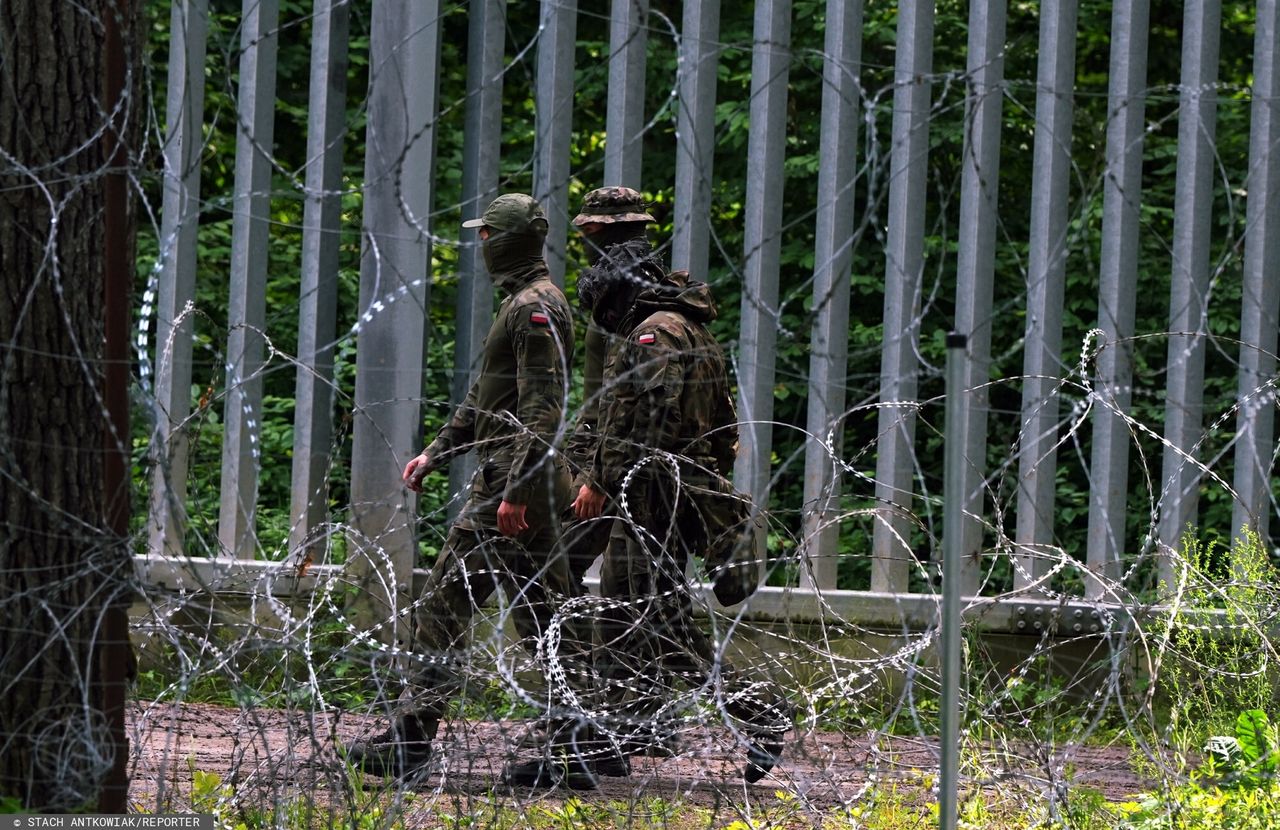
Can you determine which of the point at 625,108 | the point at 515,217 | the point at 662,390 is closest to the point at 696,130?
the point at 625,108

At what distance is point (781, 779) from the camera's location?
4.37 m

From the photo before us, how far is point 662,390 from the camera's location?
15.5 ft

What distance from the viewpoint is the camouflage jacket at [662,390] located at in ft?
15.4

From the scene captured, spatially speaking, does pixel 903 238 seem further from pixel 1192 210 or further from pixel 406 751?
pixel 406 751

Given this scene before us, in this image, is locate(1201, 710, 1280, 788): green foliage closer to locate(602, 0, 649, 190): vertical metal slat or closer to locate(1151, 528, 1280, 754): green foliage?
locate(1151, 528, 1280, 754): green foliage

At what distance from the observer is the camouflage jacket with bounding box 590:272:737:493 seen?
15.4 feet

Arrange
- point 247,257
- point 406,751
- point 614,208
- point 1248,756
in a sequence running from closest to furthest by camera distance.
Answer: point 1248,756 < point 406,751 < point 614,208 < point 247,257

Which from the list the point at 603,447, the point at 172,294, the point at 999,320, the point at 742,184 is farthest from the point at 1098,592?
the point at 172,294

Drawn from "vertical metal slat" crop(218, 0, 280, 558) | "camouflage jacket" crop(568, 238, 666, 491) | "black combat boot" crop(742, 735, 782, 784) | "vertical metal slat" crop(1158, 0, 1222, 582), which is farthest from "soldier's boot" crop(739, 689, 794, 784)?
"vertical metal slat" crop(218, 0, 280, 558)

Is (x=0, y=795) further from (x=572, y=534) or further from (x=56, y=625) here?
(x=572, y=534)

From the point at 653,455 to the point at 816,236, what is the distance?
166 cm

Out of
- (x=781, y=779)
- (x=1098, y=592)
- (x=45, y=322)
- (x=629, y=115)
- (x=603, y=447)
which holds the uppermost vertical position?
(x=629, y=115)

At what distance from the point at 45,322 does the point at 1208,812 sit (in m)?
3.13

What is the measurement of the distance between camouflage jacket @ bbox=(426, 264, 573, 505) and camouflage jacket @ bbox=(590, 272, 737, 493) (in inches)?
7.3
